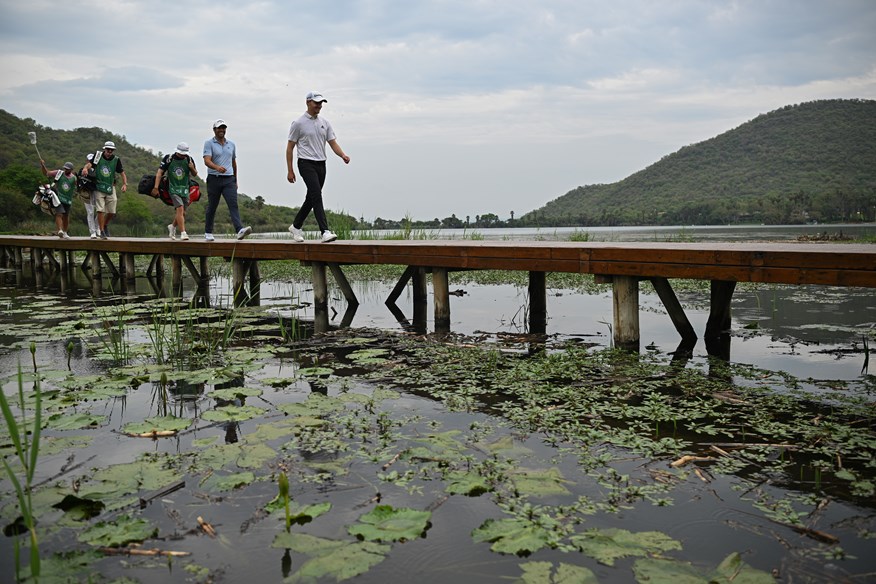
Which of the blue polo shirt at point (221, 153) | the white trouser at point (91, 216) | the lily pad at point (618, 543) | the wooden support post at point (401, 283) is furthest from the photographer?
the white trouser at point (91, 216)

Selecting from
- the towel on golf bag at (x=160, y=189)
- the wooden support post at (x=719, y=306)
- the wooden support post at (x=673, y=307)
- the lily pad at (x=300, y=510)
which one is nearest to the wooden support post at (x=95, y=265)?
the towel on golf bag at (x=160, y=189)

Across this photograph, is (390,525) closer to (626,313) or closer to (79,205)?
(626,313)

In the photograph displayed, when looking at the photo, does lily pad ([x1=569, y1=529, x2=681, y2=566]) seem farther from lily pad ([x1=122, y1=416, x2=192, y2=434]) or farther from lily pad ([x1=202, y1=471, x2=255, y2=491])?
lily pad ([x1=122, y1=416, x2=192, y2=434])

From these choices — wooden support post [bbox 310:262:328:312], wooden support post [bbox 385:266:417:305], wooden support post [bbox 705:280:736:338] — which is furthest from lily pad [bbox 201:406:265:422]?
wooden support post [bbox 310:262:328:312]

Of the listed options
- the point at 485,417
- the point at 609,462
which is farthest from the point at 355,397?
the point at 609,462

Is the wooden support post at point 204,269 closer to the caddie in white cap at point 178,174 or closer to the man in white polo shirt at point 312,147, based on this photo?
the caddie in white cap at point 178,174

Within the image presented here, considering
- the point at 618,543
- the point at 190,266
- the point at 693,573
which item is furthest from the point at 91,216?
the point at 693,573

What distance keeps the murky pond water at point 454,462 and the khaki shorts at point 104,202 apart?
26.6ft

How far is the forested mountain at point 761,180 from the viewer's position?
38.2m

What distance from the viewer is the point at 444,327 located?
7.18 meters

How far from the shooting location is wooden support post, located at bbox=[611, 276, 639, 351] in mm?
5637

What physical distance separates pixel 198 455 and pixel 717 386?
3.11 meters

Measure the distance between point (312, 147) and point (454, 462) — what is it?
244 inches

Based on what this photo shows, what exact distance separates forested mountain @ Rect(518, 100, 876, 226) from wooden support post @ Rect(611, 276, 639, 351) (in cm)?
3346
